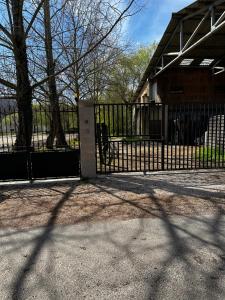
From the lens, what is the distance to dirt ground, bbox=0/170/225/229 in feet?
16.0

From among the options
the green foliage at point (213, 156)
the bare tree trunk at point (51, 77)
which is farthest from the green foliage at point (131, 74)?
the green foliage at point (213, 156)

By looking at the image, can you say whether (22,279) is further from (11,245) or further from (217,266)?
(217,266)

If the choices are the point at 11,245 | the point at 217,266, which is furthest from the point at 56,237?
the point at 217,266

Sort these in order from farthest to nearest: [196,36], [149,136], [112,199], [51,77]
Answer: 1. [196,36]
2. [149,136]
3. [51,77]
4. [112,199]

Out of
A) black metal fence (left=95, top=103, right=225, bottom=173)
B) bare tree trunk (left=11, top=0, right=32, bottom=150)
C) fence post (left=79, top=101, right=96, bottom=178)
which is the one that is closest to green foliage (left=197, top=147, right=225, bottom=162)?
black metal fence (left=95, top=103, right=225, bottom=173)

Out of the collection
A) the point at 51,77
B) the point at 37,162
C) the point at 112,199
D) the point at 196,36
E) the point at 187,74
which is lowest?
the point at 112,199

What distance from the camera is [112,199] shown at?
5723 mm

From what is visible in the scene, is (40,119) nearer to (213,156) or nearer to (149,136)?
(149,136)

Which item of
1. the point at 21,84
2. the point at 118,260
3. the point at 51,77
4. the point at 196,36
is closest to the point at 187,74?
the point at 196,36

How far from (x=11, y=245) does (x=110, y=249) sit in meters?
1.35

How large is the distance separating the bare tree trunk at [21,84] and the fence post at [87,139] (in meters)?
1.40

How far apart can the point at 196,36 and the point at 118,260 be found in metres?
10.5

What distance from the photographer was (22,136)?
799cm

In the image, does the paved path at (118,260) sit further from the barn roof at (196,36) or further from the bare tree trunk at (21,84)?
the barn roof at (196,36)
